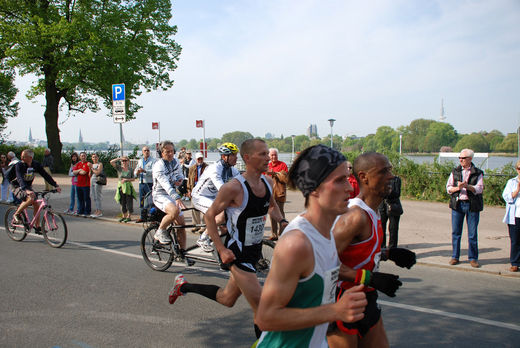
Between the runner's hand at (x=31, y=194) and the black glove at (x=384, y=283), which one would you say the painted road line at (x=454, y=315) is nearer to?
the black glove at (x=384, y=283)

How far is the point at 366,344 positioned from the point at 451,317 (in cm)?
259

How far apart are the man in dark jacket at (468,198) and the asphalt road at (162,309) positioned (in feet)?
1.67

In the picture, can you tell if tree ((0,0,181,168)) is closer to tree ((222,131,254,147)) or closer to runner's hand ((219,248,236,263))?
tree ((222,131,254,147))

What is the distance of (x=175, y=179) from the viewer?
22.6 feet

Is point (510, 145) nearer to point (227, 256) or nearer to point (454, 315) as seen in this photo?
point (454, 315)

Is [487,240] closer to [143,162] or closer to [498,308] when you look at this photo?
[498,308]

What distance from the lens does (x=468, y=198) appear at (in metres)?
6.87

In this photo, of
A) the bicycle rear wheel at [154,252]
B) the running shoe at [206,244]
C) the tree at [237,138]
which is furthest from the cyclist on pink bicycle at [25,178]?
the tree at [237,138]

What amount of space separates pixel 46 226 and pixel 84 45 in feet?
57.4

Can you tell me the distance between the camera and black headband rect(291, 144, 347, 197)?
1824 millimetres

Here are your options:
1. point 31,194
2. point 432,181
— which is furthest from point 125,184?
point 432,181

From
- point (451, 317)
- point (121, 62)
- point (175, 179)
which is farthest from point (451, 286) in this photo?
point (121, 62)

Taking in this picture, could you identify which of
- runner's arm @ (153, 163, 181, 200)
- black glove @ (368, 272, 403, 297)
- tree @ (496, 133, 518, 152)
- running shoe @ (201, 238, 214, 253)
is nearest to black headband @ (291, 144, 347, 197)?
black glove @ (368, 272, 403, 297)

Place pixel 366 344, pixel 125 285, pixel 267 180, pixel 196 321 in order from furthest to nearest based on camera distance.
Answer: pixel 125 285
pixel 196 321
pixel 267 180
pixel 366 344
